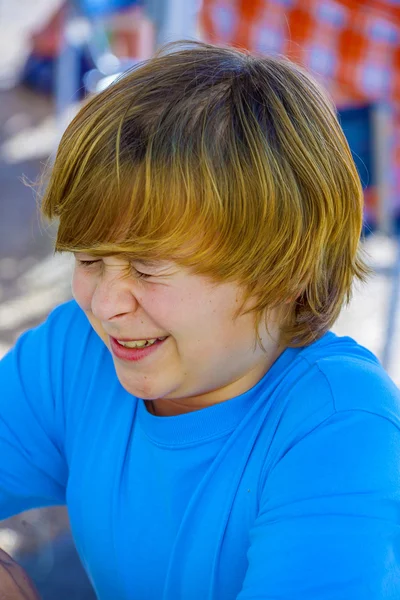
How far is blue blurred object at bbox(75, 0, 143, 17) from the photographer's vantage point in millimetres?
3992

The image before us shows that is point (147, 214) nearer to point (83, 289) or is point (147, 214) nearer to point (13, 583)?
point (83, 289)

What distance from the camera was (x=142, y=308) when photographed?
1104mm

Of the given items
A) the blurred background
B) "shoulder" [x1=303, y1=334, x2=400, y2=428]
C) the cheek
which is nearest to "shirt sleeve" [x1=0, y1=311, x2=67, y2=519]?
the cheek

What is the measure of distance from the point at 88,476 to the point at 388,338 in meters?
2.15

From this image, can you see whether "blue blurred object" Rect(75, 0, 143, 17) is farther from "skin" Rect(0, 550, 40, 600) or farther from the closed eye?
"skin" Rect(0, 550, 40, 600)

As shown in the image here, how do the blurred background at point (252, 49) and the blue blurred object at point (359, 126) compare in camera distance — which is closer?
the blurred background at point (252, 49)

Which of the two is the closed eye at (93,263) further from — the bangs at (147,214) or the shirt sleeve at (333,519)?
the shirt sleeve at (333,519)

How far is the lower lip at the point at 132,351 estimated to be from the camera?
1136 millimetres

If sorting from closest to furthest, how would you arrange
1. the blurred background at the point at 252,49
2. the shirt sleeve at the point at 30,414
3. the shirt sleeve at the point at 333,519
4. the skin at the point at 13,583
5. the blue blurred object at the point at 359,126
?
the shirt sleeve at the point at 333,519
the skin at the point at 13,583
the shirt sleeve at the point at 30,414
the blurred background at the point at 252,49
the blue blurred object at the point at 359,126

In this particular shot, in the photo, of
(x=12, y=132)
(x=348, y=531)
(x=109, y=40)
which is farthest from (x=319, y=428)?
(x=12, y=132)

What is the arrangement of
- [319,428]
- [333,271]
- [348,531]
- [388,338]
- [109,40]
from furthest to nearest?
[109,40]
[388,338]
[333,271]
[319,428]
[348,531]

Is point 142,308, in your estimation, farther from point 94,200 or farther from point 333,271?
point 333,271

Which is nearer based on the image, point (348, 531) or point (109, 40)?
point (348, 531)

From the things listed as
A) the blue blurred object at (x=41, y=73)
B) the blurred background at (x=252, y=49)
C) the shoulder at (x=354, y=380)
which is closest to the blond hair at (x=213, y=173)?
the shoulder at (x=354, y=380)
